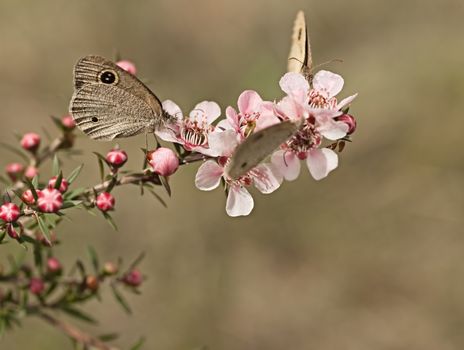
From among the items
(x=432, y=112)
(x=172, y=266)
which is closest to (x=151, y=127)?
(x=172, y=266)

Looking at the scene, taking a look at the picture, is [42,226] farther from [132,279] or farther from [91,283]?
[132,279]

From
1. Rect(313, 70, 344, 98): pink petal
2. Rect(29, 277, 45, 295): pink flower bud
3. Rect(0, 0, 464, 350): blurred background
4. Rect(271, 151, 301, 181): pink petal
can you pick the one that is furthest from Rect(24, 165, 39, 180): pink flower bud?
Rect(0, 0, 464, 350): blurred background

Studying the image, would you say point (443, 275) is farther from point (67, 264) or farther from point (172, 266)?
point (67, 264)

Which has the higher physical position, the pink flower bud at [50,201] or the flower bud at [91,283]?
the flower bud at [91,283]

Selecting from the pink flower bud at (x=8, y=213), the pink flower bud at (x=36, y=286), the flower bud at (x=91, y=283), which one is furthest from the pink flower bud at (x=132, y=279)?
the pink flower bud at (x=8, y=213)

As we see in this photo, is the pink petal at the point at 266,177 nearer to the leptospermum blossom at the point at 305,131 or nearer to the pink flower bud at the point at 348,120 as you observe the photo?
the leptospermum blossom at the point at 305,131
